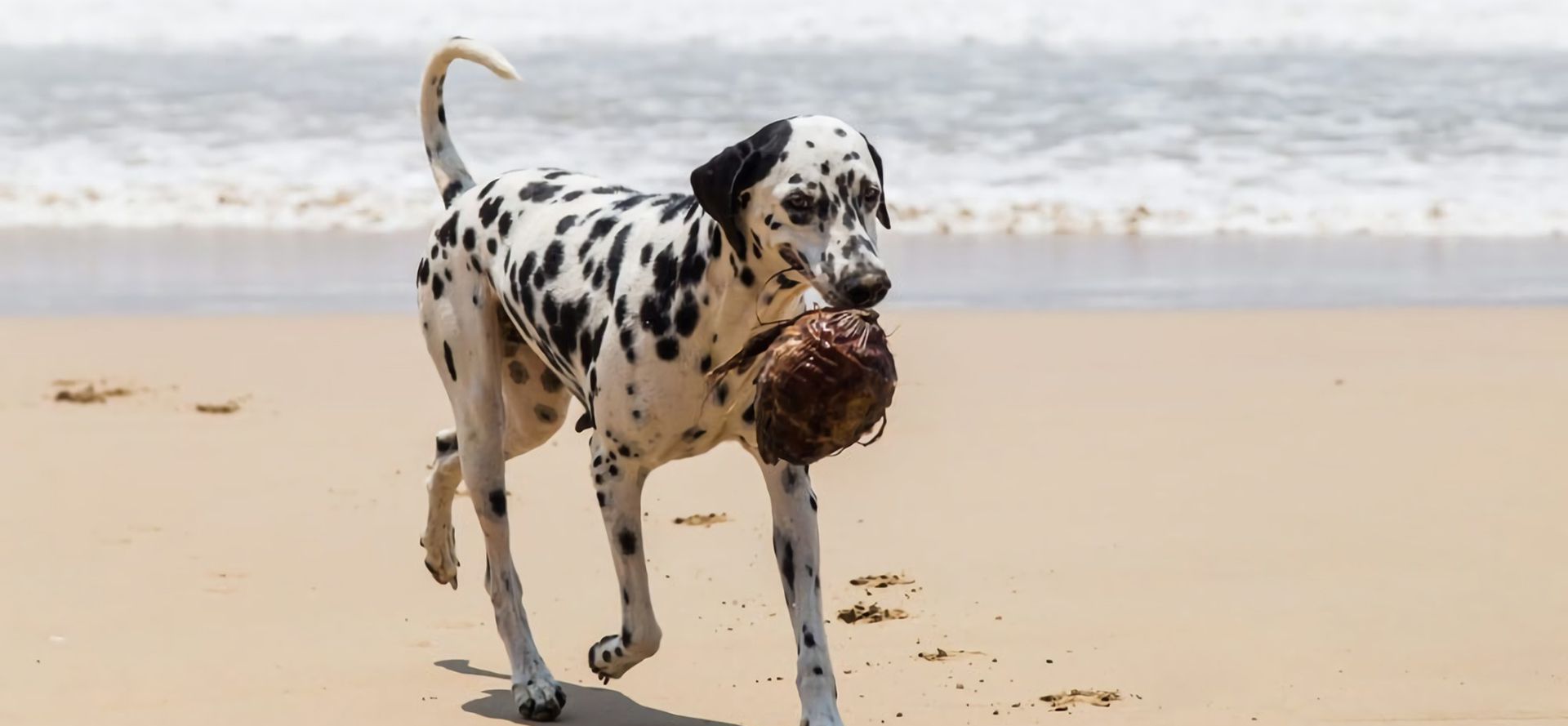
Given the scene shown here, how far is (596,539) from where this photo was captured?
262 inches

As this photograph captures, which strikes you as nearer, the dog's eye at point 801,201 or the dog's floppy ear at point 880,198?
the dog's eye at point 801,201

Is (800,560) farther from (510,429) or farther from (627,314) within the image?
(510,429)

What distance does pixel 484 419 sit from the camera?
17.2 ft

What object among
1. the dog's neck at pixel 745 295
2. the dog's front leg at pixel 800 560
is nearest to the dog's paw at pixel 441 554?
the dog's front leg at pixel 800 560

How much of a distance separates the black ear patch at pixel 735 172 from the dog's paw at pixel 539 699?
1.42 metres

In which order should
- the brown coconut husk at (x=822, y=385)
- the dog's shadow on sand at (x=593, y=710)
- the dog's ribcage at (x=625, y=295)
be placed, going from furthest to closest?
the dog's shadow on sand at (x=593, y=710) → the dog's ribcage at (x=625, y=295) → the brown coconut husk at (x=822, y=385)

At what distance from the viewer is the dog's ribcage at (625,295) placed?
4406mm

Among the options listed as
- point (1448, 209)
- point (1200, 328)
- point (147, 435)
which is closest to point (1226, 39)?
point (1448, 209)

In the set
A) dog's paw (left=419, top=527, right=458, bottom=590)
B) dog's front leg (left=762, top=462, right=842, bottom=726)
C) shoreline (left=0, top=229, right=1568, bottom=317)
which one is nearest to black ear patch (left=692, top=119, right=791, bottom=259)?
dog's front leg (left=762, top=462, right=842, bottom=726)

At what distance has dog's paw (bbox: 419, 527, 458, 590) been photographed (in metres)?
5.72

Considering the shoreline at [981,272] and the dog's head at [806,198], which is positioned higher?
the dog's head at [806,198]

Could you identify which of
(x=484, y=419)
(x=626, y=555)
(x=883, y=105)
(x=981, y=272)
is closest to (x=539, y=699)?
(x=626, y=555)

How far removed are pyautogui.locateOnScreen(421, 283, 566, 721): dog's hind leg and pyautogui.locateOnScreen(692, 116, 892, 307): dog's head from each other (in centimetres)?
124

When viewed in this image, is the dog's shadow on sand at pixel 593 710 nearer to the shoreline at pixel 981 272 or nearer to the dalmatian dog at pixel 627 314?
the dalmatian dog at pixel 627 314
